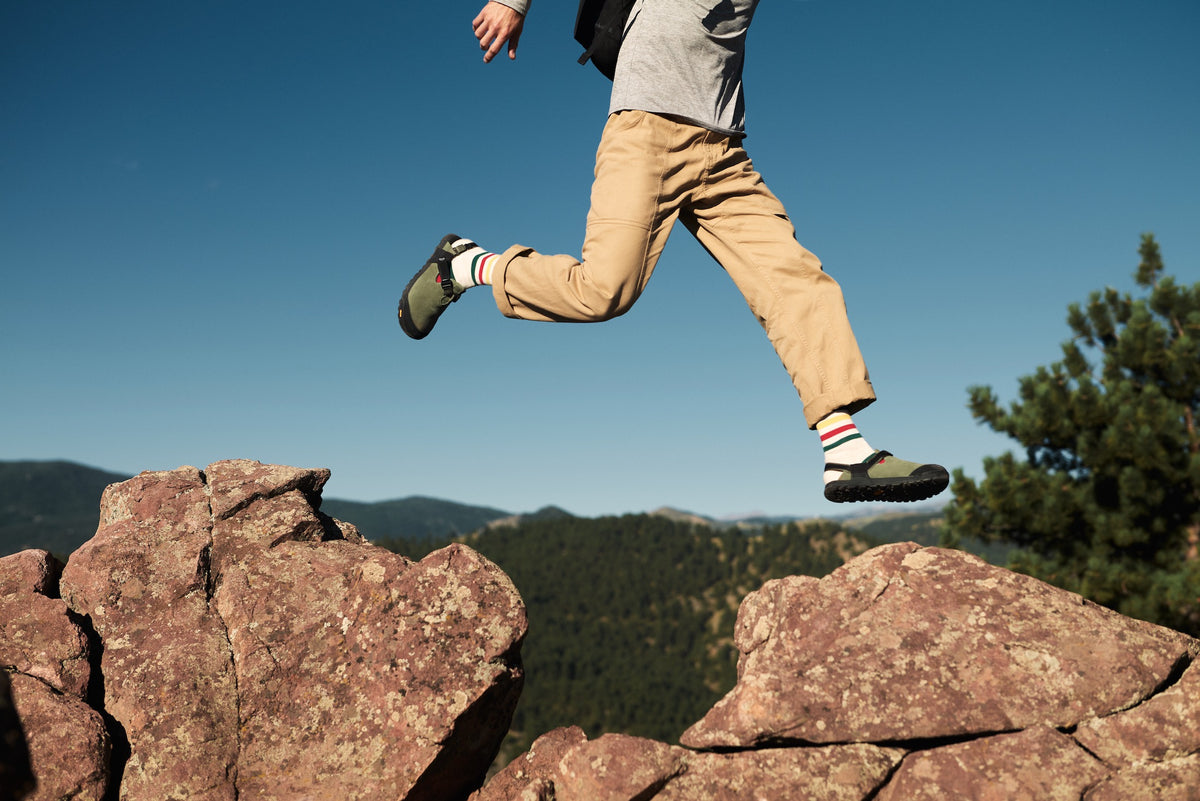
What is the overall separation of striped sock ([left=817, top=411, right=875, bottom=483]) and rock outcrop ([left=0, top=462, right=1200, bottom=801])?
550 millimetres

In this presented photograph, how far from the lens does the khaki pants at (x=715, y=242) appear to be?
11.0ft

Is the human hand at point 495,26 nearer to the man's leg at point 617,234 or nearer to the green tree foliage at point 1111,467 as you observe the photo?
the man's leg at point 617,234

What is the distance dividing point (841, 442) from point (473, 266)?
186cm

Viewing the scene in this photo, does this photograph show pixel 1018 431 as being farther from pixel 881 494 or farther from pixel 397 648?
pixel 397 648

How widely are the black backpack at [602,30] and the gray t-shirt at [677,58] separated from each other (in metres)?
0.06

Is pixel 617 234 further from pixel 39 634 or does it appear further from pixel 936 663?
pixel 39 634

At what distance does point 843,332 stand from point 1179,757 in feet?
6.47

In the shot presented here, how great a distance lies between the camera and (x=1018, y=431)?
43.4 ft

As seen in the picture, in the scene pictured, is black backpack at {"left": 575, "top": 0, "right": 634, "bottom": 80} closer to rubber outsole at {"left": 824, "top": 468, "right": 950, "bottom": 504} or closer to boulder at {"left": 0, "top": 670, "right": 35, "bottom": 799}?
rubber outsole at {"left": 824, "top": 468, "right": 950, "bottom": 504}

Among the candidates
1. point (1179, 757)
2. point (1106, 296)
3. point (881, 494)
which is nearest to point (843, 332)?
point (881, 494)

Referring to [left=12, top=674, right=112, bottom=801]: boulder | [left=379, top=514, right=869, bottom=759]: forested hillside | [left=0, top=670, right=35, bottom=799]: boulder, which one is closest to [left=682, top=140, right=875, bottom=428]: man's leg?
[left=0, top=670, right=35, bottom=799]: boulder

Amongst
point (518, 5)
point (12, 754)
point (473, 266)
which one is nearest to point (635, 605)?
point (473, 266)

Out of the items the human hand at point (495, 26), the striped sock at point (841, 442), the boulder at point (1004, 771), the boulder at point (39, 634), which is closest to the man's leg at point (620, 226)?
the human hand at point (495, 26)

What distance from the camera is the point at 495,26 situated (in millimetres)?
3400
